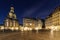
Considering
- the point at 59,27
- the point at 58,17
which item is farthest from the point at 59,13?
the point at 59,27

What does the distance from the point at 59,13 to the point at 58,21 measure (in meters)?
8.48

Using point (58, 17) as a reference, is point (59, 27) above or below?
below

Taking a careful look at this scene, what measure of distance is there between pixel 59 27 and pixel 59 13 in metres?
16.2

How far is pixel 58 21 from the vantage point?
437 feet

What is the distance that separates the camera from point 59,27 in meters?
127

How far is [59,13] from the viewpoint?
136 m

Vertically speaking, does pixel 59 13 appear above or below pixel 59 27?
above

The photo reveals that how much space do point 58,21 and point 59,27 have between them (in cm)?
821

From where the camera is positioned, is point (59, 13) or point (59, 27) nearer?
point (59, 27)

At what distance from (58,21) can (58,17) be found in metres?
4.31

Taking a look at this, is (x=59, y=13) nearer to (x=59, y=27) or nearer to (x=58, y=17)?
(x=58, y=17)

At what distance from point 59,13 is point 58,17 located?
4.24 metres

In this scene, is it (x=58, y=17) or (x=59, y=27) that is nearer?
(x=59, y=27)

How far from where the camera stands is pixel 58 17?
5325 inches
